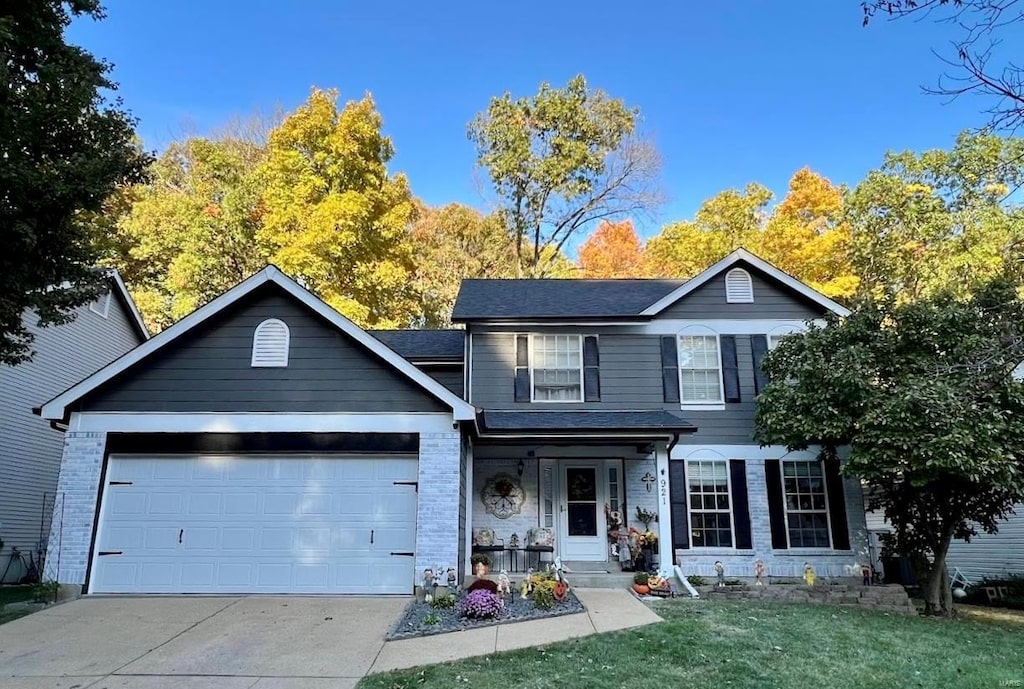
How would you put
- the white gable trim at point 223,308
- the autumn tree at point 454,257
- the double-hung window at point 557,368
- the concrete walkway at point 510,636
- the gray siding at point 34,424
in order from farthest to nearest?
the autumn tree at point 454,257 → the gray siding at point 34,424 → the double-hung window at point 557,368 → the white gable trim at point 223,308 → the concrete walkway at point 510,636

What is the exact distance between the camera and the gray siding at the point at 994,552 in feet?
45.1

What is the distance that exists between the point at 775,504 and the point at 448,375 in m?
7.27

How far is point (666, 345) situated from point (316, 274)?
38.9 feet

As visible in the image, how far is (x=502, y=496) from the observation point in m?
12.6

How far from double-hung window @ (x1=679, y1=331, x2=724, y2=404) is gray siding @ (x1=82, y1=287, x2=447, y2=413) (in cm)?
565

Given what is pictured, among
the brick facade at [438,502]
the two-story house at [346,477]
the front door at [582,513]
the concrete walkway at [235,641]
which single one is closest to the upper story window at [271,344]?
the two-story house at [346,477]

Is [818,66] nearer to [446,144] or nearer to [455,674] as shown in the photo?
[455,674]

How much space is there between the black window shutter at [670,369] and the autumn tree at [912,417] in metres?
1.81

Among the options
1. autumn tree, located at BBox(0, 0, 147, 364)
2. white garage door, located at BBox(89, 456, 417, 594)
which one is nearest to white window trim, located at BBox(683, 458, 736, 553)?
white garage door, located at BBox(89, 456, 417, 594)

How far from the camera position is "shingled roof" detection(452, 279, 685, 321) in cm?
1334

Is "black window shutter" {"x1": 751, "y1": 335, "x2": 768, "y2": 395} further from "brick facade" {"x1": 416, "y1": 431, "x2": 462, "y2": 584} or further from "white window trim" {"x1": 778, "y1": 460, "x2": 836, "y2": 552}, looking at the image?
"brick facade" {"x1": 416, "y1": 431, "x2": 462, "y2": 584}

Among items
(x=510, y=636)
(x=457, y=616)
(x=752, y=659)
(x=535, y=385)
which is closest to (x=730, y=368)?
(x=535, y=385)

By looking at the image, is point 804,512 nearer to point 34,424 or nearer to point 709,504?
point 709,504

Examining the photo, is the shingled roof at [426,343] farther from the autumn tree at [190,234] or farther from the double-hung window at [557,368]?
the autumn tree at [190,234]
